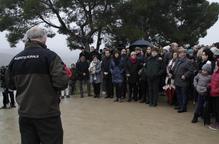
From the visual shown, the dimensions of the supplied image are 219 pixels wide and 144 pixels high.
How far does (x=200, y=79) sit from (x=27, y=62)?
549cm

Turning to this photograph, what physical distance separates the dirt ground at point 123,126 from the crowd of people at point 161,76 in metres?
0.42

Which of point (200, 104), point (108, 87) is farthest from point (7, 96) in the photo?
point (200, 104)

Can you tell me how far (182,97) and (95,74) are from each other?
4.10 metres

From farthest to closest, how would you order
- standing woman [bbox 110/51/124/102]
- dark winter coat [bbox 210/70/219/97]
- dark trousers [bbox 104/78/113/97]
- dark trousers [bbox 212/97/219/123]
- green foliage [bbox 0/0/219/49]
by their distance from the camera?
1. green foliage [bbox 0/0/219/49]
2. dark trousers [bbox 104/78/113/97]
3. standing woman [bbox 110/51/124/102]
4. dark trousers [bbox 212/97/219/123]
5. dark winter coat [bbox 210/70/219/97]

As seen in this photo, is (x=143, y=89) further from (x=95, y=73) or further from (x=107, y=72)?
(x=95, y=73)

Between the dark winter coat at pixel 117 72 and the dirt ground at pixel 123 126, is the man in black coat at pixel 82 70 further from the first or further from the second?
the dirt ground at pixel 123 126

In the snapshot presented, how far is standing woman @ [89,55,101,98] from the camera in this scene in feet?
46.5

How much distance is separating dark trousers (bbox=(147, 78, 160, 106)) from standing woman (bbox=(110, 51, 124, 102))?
1347 mm

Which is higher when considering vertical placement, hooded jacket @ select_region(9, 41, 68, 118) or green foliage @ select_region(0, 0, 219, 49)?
green foliage @ select_region(0, 0, 219, 49)

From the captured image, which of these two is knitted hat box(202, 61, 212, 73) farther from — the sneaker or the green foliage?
the green foliage

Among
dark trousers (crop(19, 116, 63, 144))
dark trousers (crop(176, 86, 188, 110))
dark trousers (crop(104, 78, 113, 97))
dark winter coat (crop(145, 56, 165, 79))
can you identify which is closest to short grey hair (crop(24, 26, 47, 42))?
dark trousers (crop(19, 116, 63, 144))

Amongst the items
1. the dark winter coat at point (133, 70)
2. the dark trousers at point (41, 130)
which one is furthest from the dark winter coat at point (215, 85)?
the dark trousers at point (41, 130)

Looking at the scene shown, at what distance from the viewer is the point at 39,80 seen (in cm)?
459

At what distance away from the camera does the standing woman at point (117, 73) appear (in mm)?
13102
